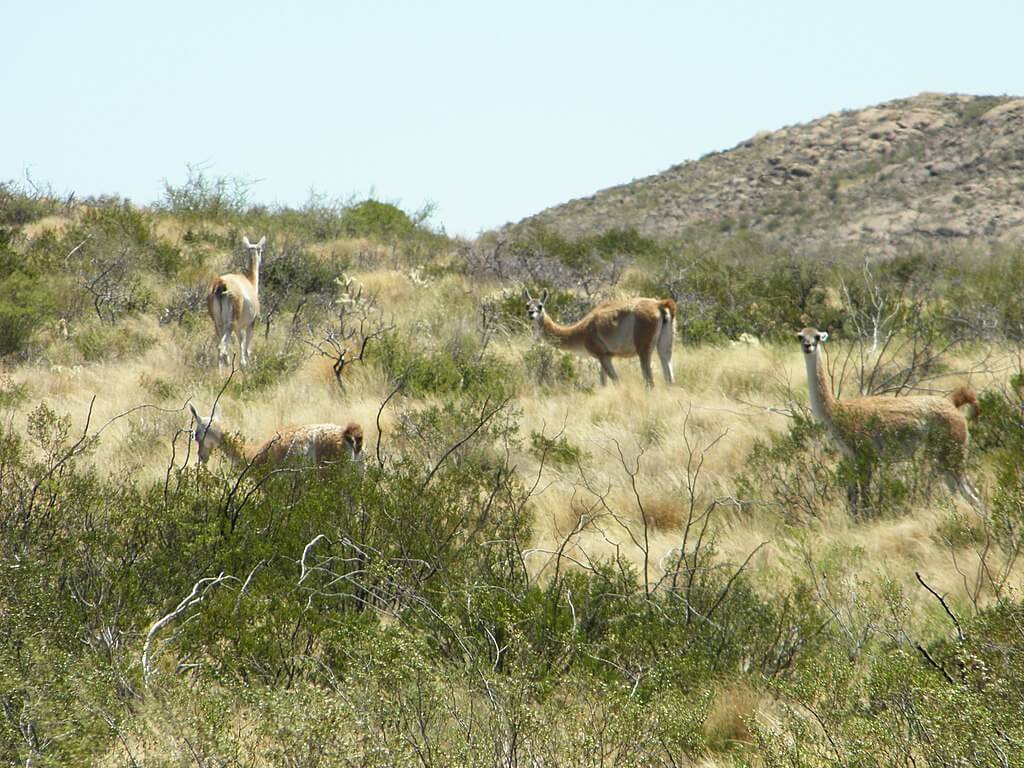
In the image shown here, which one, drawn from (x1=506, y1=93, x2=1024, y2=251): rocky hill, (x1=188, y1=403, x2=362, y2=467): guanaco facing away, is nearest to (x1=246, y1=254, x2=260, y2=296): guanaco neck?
(x1=188, y1=403, x2=362, y2=467): guanaco facing away

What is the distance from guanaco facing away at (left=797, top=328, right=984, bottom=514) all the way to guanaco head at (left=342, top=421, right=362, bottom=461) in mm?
3205

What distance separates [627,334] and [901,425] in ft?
17.8

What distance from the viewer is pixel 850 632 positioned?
5.43m

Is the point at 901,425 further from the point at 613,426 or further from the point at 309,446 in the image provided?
the point at 309,446

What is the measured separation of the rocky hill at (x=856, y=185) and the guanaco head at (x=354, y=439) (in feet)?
131

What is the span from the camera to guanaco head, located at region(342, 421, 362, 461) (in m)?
7.86

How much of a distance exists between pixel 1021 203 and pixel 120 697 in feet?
172

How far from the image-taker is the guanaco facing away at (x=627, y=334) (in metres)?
13.0

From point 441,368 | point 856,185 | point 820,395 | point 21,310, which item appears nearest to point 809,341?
point 820,395

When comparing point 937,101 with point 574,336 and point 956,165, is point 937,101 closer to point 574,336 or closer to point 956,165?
point 956,165

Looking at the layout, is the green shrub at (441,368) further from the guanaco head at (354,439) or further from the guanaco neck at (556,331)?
the guanaco head at (354,439)

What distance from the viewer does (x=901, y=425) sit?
801 centimetres

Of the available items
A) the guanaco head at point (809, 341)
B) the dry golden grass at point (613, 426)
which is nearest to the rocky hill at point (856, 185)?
the dry golden grass at point (613, 426)

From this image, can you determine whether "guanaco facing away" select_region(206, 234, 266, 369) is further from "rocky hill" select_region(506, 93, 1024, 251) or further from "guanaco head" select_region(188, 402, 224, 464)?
"rocky hill" select_region(506, 93, 1024, 251)
